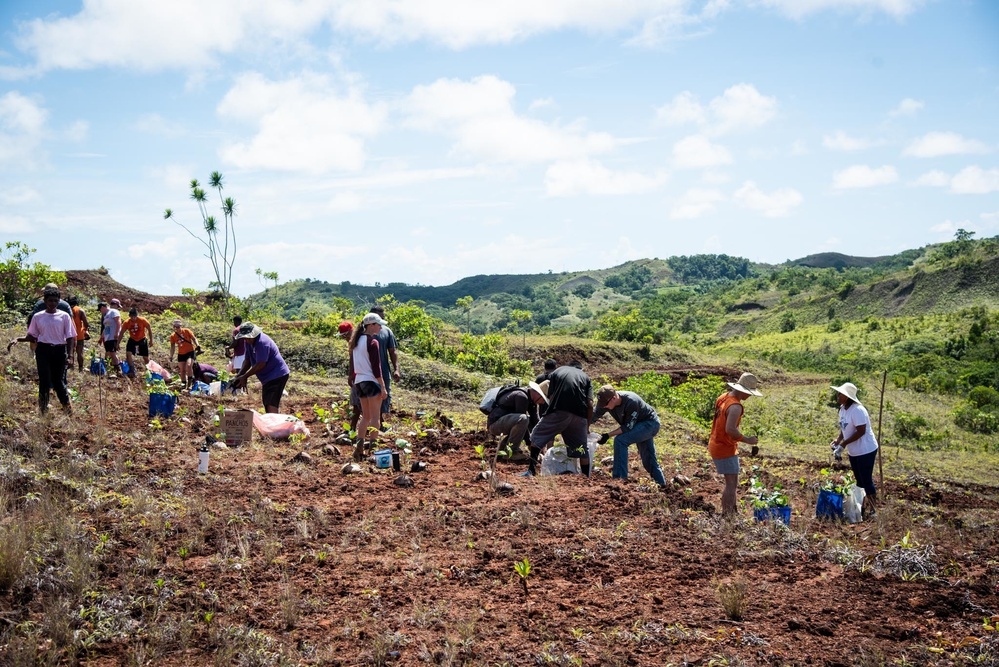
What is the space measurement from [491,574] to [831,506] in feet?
12.2

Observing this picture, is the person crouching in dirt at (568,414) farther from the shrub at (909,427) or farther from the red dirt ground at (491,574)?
the shrub at (909,427)

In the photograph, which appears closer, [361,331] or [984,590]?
[984,590]

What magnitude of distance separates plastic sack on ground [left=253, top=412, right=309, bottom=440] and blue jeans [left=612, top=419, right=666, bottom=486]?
4.05 metres

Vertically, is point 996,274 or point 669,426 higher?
point 996,274

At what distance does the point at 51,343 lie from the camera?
30.2 feet

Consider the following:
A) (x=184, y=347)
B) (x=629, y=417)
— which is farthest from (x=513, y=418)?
(x=184, y=347)

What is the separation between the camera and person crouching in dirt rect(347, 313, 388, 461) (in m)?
8.82

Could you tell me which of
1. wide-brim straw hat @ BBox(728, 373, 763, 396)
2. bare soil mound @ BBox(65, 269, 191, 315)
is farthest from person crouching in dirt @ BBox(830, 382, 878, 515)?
bare soil mound @ BBox(65, 269, 191, 315)

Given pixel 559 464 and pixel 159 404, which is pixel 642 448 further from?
pixel 159 404

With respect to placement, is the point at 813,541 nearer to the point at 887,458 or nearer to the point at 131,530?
the point at 131,530

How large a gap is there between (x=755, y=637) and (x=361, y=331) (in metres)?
5.49

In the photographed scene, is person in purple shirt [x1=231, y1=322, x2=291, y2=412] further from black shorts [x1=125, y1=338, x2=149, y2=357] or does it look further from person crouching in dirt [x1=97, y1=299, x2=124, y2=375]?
black shorts [x1=125, y1=338, x2=149, y2=357]

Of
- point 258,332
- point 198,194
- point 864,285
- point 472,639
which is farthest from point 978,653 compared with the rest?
point 864,285

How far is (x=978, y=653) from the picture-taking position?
4.58 meters
